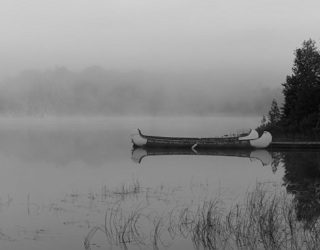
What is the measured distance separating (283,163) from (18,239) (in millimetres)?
27307

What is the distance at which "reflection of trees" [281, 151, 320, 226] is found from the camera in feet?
50.9

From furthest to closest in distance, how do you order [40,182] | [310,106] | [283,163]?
[310,106]
[283,163]
[40,182]

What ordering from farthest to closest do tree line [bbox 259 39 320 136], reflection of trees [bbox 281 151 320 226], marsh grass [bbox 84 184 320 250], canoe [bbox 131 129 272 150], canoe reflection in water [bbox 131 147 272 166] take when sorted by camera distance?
1. tree line [bbox 259 39 320 136]
2. canoe [bbox 131 129 272 150]
3. canoe reflection in water [bbox 131 147 272 166]
4. reflection of trees [bbox 281 151 320 226]
5. marsh grass [bbox 84 184 320 250]

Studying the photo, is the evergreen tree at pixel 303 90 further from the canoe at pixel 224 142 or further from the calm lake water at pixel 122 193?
the calm lake water at pixel 122 193

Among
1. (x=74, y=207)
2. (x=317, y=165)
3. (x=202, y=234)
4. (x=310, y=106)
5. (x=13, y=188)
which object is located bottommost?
(x=202, y=234)

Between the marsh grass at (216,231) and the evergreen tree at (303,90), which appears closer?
the marsh grass at (216,231)

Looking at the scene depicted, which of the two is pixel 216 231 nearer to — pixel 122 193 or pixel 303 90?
pixel 122 193

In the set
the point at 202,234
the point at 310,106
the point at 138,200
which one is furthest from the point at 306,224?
the point at 310,106

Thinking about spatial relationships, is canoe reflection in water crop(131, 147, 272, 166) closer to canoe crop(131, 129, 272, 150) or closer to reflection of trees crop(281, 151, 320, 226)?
canoe crop(131, 129, 272, 150)

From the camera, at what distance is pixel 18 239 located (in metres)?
12.9

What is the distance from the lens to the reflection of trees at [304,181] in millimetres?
15523

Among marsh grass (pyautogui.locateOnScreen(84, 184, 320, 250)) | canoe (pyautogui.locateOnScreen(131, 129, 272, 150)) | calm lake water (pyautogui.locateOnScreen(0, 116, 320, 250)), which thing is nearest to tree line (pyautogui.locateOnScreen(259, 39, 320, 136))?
canoe (pyautogui.locateOnScreen(131, 129, 272, 150))

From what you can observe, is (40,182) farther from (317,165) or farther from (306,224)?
(317,165)

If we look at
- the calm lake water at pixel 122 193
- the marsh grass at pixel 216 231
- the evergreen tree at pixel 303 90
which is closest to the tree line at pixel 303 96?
the evergreen tree at pixel 303 90
